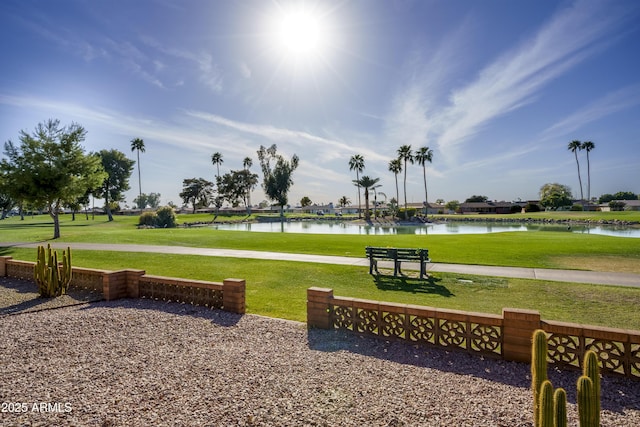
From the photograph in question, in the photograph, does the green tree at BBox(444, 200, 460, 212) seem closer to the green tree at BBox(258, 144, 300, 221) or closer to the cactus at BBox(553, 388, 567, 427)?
the green tree at BBox(258, 144, 300, 221)

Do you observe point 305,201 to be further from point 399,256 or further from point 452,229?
point 399,256

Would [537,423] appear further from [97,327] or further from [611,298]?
[611,298]

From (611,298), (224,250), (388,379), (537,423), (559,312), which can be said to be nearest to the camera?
(537,423)

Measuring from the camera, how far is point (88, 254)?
1864 centimetres

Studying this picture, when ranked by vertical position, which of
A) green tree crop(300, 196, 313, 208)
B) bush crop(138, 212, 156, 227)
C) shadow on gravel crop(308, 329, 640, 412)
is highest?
green tree crop(300, 196, 313, 208)

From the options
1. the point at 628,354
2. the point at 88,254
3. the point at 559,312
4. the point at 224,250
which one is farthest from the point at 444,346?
the point at 88,254

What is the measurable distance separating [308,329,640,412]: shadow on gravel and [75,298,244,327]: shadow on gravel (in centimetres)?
217

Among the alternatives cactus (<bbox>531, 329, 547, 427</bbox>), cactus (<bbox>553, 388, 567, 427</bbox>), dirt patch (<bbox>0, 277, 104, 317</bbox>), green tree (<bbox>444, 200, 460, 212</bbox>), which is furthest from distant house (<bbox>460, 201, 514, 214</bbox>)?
cactus (<bbox>553, 388, 567, 427</bbox>)

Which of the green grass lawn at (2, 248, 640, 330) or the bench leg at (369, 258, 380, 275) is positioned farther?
the bench leg at (369, 258, 380, 275)

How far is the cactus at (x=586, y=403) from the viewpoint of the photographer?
9.51ft

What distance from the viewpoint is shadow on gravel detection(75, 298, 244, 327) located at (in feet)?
26.7

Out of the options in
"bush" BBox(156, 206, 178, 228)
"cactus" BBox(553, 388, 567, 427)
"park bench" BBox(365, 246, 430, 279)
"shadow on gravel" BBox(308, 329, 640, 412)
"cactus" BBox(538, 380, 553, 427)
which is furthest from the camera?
"bush" BBox(156, 206, 178, 228)

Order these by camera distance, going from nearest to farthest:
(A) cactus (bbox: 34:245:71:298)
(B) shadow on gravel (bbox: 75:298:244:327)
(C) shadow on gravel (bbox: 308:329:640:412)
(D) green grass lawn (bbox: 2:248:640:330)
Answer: (C) shadow on gravel (bbox: 308:329:640:412) → (B) shadow on gravel (bbox: 75:298:244:327) → (D) green grass lawn (bbox: 2:248:640:330) → (A) cactus (bbox: 34:245:71:298)

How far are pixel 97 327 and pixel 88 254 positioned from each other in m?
13.4
